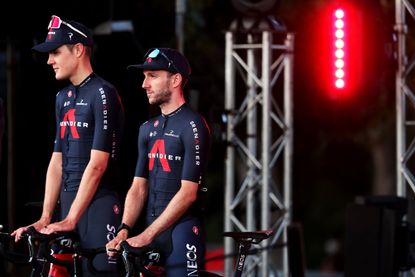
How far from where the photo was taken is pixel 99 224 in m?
8.30

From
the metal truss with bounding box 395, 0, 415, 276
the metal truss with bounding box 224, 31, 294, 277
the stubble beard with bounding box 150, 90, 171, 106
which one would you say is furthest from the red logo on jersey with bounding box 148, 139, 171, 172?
the metal truss with bounding box 224, 31, 294, 277

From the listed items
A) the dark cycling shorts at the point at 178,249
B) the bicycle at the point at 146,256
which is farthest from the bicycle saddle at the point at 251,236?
the dark cycling shorts at the point at 178,249

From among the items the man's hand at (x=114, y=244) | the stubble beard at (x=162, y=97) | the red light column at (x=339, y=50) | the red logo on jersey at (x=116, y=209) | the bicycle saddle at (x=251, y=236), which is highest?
the red light column at (x=339, y=50)

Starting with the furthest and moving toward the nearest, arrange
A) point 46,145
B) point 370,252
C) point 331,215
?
point 331,215
point 46,145
point 370,252

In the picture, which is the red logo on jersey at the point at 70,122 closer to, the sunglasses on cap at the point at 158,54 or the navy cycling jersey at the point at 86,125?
the navy cycling jersey at the point at 86,125

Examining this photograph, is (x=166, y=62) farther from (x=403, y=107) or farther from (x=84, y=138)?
(x=403, y=107)

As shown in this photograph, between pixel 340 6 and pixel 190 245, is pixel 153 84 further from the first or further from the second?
pixel 340 6

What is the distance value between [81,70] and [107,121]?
389 millimetres

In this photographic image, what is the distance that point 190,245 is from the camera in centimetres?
788

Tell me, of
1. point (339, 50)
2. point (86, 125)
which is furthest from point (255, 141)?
point (86, 125)

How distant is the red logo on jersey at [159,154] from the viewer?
26.0ft

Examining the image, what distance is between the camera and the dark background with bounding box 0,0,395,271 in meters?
11.3

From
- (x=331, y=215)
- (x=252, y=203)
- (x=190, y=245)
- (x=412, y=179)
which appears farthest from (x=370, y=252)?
(x=331, y=215)

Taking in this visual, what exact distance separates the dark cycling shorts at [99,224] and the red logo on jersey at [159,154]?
0.49 m
